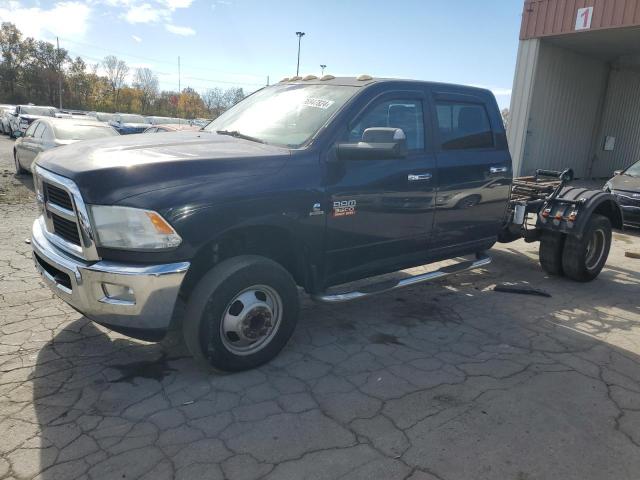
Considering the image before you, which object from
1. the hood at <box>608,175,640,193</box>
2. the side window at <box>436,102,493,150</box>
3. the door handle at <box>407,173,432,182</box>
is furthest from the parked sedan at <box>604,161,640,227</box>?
the door handle at <box>407,173,432,182</box>

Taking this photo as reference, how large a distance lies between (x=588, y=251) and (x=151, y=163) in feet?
18.7

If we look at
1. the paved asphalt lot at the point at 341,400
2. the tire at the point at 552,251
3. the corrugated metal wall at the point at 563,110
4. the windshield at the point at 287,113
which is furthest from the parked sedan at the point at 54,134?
the corrugated metal wall at the point at 563,110

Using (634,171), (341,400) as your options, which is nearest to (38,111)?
(634,171)

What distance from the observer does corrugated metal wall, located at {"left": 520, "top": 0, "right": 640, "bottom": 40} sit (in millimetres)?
11453

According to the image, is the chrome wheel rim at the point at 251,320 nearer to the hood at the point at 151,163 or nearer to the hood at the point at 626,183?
the hood at the point at 151,163

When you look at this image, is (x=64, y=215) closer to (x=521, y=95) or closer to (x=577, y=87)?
(x=521, y=95)

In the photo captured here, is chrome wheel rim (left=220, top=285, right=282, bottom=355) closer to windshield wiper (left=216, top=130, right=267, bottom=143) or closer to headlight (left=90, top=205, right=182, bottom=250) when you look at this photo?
headlight (left=90, top=205, right=182, bottom=250)

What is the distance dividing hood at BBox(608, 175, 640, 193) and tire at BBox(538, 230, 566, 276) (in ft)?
15.0

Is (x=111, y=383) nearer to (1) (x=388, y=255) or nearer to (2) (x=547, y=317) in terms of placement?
(1) (x=388, y=255)

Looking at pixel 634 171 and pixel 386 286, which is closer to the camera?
pixel 386 286

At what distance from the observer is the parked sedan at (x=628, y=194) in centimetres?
934

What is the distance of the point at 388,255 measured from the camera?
14.0ft

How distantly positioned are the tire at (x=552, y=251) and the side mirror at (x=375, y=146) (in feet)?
11.6

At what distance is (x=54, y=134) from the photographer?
1038cm
